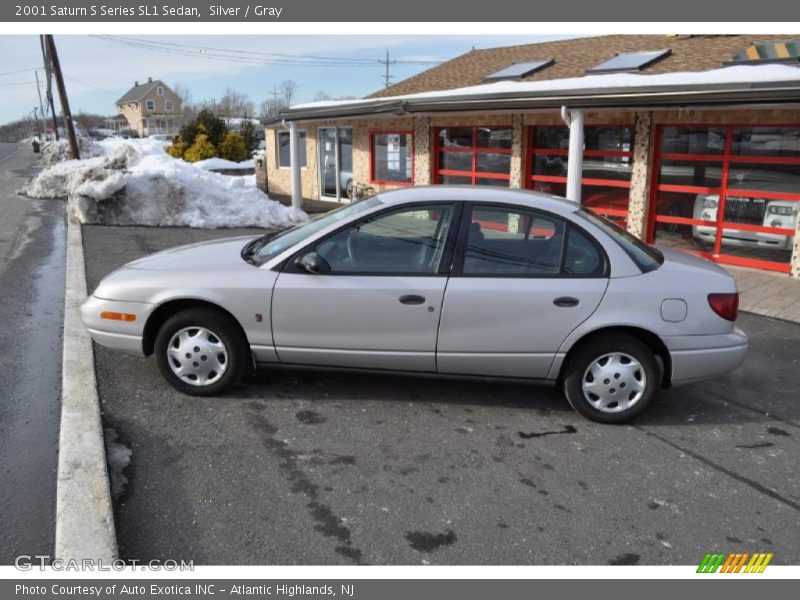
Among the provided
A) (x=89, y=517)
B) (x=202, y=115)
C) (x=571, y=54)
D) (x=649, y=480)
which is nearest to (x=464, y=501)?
(x=649, y=480)

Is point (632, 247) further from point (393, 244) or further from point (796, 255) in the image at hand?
point (796, 255)

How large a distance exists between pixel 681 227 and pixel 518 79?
4.99 meters

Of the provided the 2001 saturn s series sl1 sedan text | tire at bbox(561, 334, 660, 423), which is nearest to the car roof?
the 2001 saturn s series sl1 sedan text

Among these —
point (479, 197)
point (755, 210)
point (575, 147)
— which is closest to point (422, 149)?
point (575, 147)

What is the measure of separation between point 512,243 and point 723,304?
146 centimetres

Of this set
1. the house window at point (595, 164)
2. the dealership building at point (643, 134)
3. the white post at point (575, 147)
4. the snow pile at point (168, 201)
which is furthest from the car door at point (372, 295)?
the snow pile at point (168, 201)

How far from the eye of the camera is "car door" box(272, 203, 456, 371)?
4.32 m

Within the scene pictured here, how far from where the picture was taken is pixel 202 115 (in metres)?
30.4

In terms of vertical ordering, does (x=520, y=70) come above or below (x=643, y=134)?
above

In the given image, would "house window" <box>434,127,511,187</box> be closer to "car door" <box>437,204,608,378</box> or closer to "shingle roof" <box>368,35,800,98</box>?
"shingle roof" <box>368,35,800,98</box>

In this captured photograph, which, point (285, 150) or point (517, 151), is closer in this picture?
point (517, 151)

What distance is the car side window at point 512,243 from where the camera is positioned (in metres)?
4.34

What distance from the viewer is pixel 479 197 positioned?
448cm

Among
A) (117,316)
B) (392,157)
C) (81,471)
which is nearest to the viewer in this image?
(81,471)
